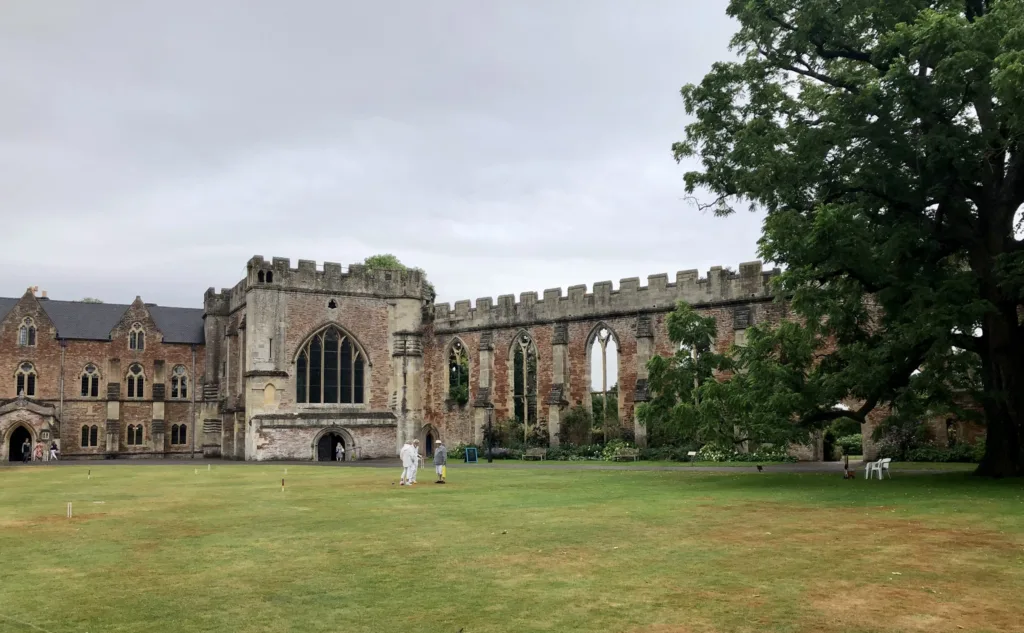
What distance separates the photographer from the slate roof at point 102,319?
169 feet

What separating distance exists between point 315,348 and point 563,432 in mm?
13509

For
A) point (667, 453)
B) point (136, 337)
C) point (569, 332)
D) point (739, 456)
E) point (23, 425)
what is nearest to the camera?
point (739, 456)

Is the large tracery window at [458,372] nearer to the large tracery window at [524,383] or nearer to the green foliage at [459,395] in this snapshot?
the green foliage at [459,395]

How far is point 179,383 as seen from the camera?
5344 centimetres

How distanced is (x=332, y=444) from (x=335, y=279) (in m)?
8.48

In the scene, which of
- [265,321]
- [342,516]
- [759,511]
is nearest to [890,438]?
[759,511]

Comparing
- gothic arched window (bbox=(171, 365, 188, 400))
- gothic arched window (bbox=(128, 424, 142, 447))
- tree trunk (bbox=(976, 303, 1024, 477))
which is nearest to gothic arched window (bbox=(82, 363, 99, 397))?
gothic arched window (bbox=(128, 424, 142, 447))

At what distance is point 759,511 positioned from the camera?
575 inches

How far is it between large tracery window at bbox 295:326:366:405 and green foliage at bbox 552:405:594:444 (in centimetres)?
1124

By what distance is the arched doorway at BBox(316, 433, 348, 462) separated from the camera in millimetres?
43125

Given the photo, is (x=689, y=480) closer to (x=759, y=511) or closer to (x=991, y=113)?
(x=759, y=511)

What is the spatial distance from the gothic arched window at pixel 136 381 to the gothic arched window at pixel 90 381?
182cm

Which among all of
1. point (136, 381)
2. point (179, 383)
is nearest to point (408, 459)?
point (179, 383)

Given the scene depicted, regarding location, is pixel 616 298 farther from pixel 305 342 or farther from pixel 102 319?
pixel 102 319
